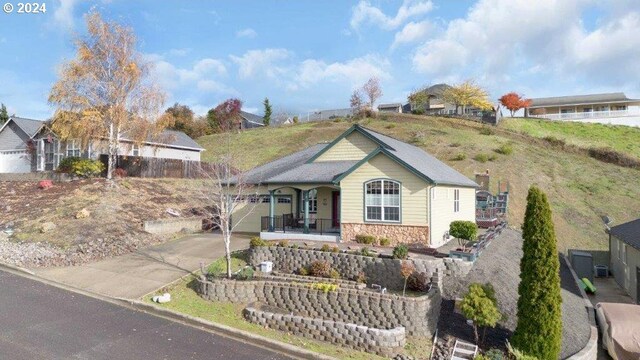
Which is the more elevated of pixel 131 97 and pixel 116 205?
pixel 131 97

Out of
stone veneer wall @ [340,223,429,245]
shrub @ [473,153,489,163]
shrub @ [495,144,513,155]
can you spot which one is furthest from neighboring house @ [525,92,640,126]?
stone veneer wall @ [340,223,429,245]

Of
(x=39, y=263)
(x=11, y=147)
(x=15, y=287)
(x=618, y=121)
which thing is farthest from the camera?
(x=618, y=121)

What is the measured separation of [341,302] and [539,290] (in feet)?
19.5

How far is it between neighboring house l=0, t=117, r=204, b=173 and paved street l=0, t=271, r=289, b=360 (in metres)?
19.9

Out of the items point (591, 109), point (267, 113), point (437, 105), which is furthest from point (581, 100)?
point (267, 113)

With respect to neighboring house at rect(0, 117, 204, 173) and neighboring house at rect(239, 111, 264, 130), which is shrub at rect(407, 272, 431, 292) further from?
neighboring house at rect(239, 111, 264, 130)

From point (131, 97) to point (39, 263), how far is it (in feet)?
48.5

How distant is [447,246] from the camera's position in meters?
19.2

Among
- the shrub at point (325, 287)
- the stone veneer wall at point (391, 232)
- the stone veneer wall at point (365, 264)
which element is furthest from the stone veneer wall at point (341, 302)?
the stone veneer wall at point (391, 232)

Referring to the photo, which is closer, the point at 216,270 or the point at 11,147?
the point at 216,270

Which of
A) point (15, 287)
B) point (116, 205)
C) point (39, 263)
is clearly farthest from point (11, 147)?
point (15, 287)

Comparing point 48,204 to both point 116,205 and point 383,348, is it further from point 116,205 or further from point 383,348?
point 383,348

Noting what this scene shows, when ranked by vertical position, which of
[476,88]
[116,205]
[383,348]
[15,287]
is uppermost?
[476,88]

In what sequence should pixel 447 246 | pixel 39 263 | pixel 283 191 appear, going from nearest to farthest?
pixel 39 263
pixel 447 246
pixel 283 191
